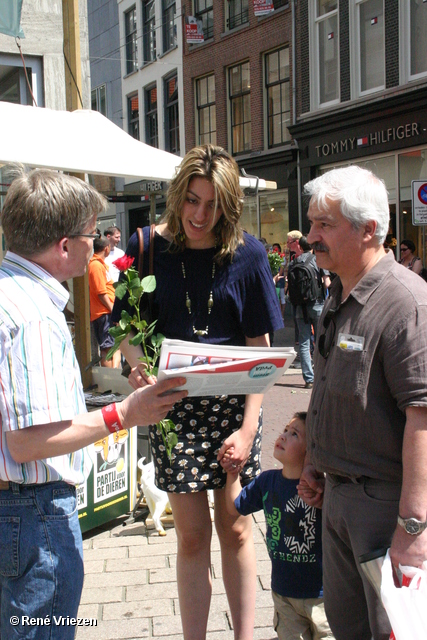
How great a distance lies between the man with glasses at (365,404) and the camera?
176 centimetres

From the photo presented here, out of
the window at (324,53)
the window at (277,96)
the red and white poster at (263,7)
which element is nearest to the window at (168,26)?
the red and white poster at (263,7)

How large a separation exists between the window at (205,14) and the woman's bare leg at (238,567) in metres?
19.9

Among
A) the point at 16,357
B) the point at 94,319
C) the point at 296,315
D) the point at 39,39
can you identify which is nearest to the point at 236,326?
the point at 16,357

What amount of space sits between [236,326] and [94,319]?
5499 mm

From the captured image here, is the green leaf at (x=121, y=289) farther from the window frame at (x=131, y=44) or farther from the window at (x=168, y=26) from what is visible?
the window frame at (x=131, y=44)

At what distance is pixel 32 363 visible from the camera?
1.50 m

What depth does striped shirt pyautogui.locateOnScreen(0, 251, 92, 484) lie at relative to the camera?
4.89 feet

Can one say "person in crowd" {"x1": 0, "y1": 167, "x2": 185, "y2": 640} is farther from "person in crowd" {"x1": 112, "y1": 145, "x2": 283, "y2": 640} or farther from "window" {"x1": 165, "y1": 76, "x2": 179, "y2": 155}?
"window" {"x1": 165, "y1": 76, "x2": 179, "y2": 155}

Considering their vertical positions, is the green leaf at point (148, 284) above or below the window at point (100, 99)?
below

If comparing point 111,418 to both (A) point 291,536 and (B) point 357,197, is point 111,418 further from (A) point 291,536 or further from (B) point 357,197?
(A) point 291,536

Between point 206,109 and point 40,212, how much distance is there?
65.6 feet

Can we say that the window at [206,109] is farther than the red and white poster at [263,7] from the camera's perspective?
Yes

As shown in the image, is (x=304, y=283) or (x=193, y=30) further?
(x=193, y=30)

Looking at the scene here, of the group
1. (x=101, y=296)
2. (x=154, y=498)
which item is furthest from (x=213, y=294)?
(x=101, y=296)
